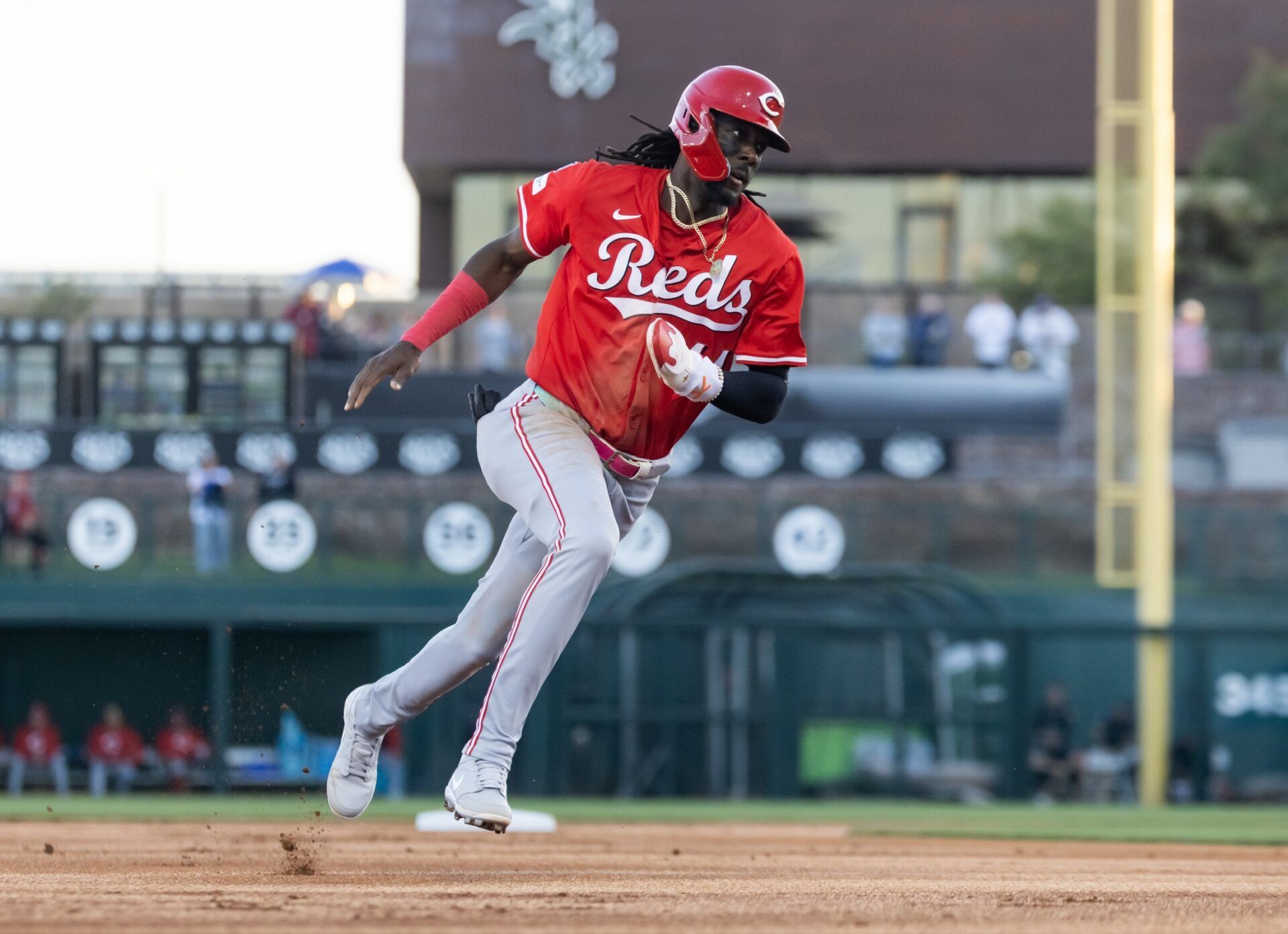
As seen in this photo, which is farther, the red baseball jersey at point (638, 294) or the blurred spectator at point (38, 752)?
the blurred spectator at point (38, 752)

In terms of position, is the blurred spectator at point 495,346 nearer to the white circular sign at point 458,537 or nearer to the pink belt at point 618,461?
the white circular sign at point 458,537

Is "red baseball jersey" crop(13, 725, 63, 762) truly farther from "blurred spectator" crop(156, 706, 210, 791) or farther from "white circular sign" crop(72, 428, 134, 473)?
"white circular sign" crop(72, 428, 134, 473)

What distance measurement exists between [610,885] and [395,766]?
30.8 ft

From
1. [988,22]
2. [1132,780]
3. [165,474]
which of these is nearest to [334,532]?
[165,474]

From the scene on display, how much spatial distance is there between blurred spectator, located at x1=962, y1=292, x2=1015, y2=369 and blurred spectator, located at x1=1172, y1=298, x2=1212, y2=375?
2720mm

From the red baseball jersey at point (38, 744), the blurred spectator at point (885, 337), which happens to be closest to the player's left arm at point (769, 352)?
the red baseball jersey at point (38, 744)

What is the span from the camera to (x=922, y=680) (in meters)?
14.5

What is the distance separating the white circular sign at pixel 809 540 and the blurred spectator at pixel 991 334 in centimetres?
342

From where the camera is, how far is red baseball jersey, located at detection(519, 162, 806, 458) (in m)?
5.25

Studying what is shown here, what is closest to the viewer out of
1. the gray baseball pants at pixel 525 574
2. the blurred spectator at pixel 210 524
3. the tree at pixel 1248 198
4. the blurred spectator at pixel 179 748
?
the gray baseball pants at pixel 525 574

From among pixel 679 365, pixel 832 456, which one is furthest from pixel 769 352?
pixel 832 456

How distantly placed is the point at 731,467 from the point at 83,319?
770 cm

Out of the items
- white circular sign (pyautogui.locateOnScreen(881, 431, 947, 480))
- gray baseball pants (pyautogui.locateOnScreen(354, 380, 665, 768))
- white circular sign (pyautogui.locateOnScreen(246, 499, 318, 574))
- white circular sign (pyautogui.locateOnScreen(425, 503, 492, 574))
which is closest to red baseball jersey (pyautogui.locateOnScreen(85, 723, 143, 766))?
white circular sign (pyautogui.locateOnScreen(246, 499, 318, 574))

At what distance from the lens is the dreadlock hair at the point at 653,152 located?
5.55m
